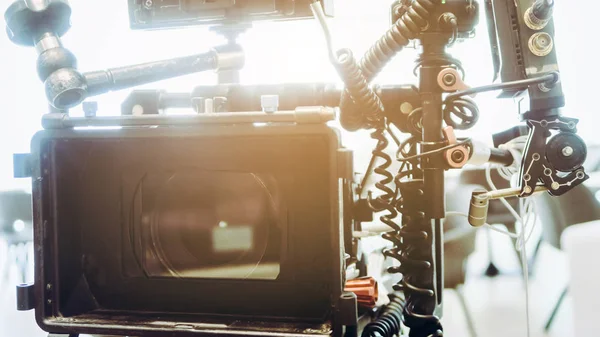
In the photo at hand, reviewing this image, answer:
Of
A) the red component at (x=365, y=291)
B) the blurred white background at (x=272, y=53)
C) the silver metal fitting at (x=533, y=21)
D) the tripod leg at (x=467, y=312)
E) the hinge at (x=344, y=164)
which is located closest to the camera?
the hinge at (x=344, y=164)

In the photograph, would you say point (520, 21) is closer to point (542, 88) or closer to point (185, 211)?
point (542, 88)

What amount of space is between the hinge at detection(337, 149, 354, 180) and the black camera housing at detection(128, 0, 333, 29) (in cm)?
34

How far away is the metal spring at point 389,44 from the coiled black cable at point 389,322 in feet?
1.19

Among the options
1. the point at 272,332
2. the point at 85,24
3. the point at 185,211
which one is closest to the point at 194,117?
the point at 185,211

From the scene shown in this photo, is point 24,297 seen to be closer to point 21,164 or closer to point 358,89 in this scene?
point 21,164

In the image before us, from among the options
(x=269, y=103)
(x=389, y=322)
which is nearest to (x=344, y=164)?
(x=269, y=103)

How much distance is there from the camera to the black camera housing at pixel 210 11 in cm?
94

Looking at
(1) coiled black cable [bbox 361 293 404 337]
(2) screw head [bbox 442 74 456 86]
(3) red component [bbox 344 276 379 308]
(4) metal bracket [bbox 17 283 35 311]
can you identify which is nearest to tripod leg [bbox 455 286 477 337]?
(1) coiled black cable [bbox 361 293 404 337]

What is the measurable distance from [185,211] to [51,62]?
0.32 metres

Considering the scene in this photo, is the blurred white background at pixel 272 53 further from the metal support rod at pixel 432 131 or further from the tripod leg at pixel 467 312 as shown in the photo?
the tripod leg at pixel 467 312

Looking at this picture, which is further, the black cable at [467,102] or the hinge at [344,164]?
the black cable at [467,102]

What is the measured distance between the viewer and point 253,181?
0.87 m

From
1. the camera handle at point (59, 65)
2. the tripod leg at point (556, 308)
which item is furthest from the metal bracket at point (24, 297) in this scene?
the tripod leg at point (556, 308)

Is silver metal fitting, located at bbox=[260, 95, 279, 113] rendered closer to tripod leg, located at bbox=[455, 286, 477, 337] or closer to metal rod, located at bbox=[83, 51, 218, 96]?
metal rod, located at bbox=[83, 51, 218, 96]
